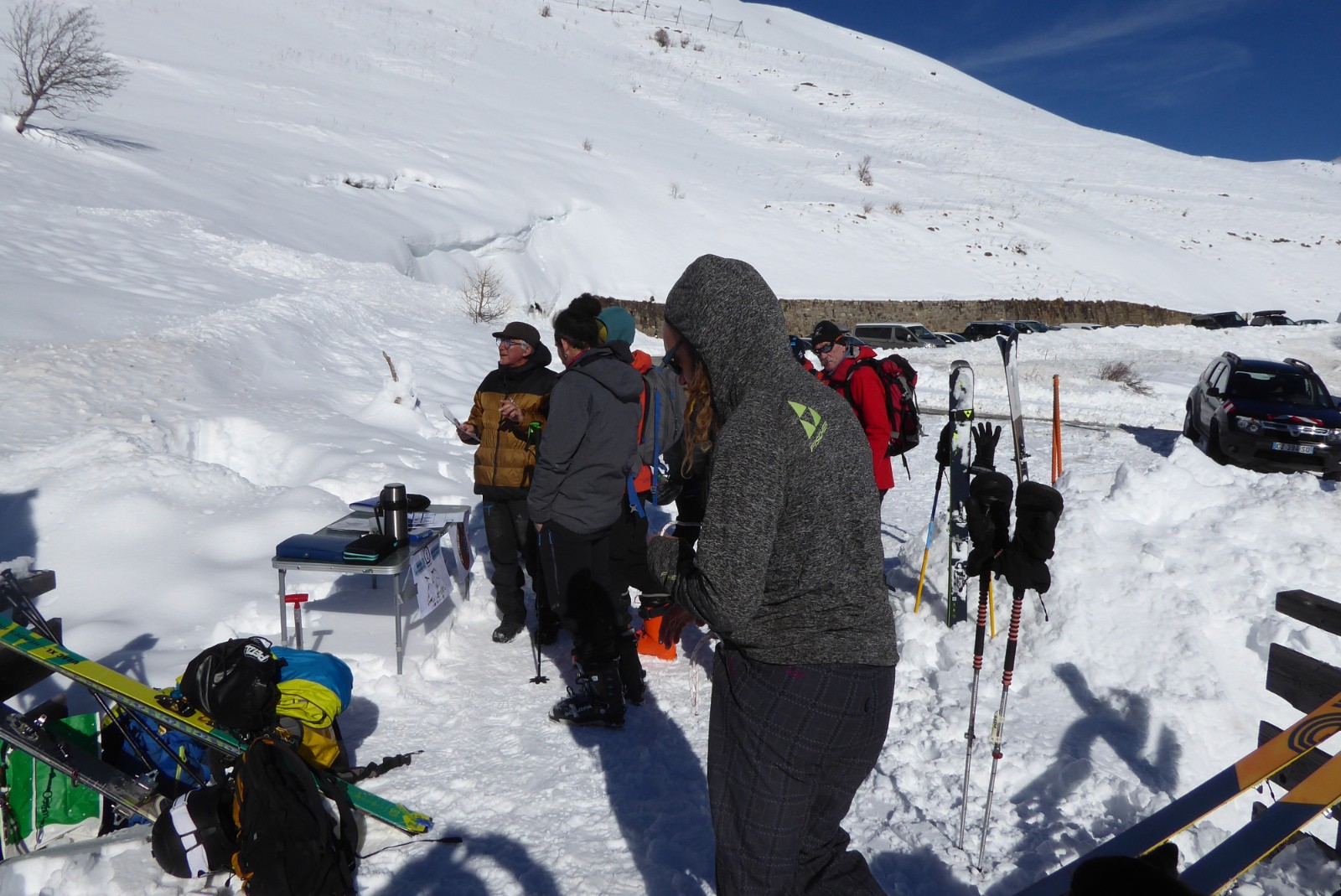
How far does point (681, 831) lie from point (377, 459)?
5347mm

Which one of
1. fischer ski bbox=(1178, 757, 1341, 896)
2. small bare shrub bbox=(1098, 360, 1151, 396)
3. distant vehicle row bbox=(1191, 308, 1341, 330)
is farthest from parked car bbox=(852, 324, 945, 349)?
fischer ski bbox=(1178, 757, 1341, 896)

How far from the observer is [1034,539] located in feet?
11.2

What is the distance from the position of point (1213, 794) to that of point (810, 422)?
1591 millimetres

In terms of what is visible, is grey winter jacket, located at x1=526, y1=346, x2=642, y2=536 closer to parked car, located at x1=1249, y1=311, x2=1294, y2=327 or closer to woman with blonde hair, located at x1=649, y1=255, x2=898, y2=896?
woman with blonde hair, located at x1=649, y1=255, x2=898, y2=896

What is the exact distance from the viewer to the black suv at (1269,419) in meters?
11.1

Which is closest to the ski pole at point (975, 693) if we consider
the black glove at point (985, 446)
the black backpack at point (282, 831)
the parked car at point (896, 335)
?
the black glove at point (985, 446)

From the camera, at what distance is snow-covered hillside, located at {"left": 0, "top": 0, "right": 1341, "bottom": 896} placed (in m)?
3.66

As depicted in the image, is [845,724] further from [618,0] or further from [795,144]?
[618,0]

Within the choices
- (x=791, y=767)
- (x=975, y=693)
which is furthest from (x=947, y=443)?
(x=791, y=767)

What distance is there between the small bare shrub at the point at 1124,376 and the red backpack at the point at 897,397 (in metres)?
15.8

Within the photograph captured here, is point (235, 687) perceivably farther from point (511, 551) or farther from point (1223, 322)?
point (1223, 322)

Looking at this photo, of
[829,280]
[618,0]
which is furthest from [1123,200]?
[618,0]

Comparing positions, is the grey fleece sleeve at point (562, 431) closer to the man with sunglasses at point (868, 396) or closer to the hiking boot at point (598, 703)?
the hiking boot at point (598, 703)

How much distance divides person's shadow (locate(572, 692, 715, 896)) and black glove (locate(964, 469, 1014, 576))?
160 cm
